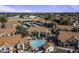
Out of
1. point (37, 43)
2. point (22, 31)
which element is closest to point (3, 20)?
point (22, 31)

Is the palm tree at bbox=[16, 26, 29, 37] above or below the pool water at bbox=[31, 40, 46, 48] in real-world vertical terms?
above

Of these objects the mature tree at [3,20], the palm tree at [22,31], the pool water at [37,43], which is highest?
the mature tree at [3,20]

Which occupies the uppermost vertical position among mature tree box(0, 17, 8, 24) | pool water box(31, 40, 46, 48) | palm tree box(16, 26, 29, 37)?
mature tree box(0, 17, 8, 24)

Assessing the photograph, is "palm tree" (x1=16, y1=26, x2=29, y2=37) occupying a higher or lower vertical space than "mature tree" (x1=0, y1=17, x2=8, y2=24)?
lower

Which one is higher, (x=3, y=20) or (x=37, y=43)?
(x=3, y=20)

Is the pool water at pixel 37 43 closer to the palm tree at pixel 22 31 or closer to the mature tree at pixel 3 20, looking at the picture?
the palm tree at pixel 22 31

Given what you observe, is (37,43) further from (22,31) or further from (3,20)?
(3,20)

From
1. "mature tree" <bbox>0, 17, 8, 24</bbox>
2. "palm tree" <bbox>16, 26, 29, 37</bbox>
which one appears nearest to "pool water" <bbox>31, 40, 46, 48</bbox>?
"palm tree" <bbox>16, 26, 29, 37</bbox>

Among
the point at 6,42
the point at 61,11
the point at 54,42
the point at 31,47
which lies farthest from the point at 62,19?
the point at 6,42

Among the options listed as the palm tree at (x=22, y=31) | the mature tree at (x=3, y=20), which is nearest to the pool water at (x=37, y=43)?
the palm tree at (x=22, y=31)

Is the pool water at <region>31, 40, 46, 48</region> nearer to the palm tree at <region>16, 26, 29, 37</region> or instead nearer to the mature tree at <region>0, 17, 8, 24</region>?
the palm tree at <region>16, 26, 29, 37</region>
